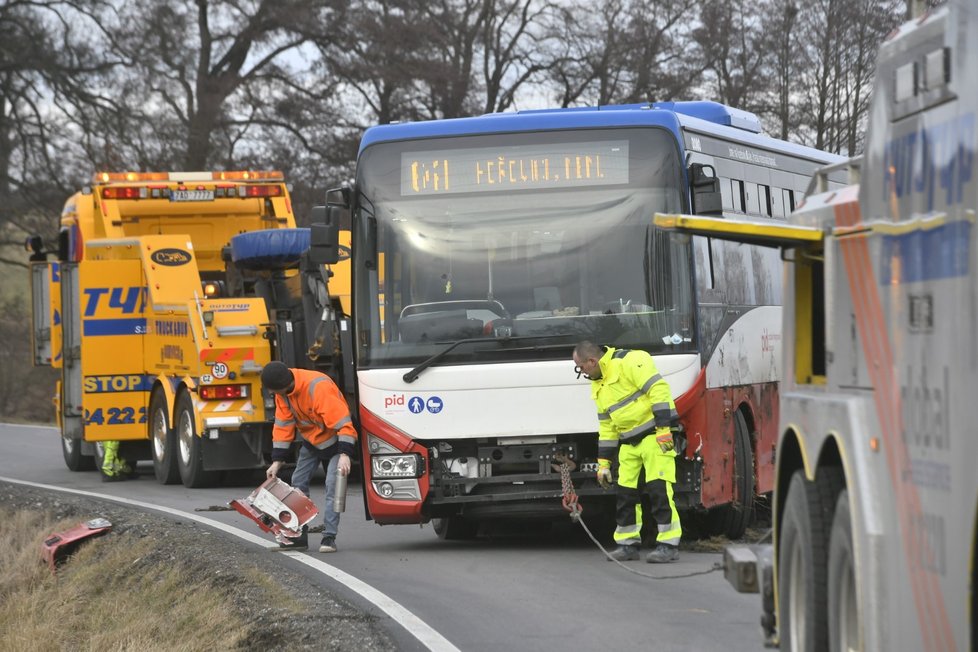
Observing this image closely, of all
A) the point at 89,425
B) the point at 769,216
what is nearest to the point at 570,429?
the point at 769,216

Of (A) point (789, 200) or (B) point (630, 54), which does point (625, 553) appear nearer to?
(A) point (789, 200)

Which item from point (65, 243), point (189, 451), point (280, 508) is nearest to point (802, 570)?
point (280, 508)

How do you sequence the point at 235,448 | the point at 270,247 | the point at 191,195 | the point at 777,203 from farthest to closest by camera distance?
1. the point at 191,195
2. the point at 270,247
3. the point at 235,448
4. the point at 777,203

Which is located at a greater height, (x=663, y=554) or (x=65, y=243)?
(x=65, y=243)

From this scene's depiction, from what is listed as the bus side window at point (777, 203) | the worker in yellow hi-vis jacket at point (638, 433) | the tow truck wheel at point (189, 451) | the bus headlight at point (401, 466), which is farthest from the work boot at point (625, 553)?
the tow truck wheel at point (189, 451)

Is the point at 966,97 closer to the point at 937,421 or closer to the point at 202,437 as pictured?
the point at 937,421

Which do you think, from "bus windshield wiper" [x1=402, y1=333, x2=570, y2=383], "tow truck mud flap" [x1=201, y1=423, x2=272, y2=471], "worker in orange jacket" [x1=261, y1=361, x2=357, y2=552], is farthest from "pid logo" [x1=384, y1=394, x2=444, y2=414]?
"tow truck mud flap" [x1=201, y1=423, x2=272, y2=471]

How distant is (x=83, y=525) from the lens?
14727 millimetres

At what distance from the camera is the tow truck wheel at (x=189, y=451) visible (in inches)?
739

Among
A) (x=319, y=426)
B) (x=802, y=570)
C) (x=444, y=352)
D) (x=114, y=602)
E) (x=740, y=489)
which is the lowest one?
(x=114, y=602)

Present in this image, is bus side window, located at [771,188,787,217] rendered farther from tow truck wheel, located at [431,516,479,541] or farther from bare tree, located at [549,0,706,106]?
bare tree, located at [549,0,706,106]

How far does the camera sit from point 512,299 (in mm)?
11852

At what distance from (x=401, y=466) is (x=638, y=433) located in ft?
5.72

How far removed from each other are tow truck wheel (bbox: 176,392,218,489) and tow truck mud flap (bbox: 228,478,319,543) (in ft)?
19.6
